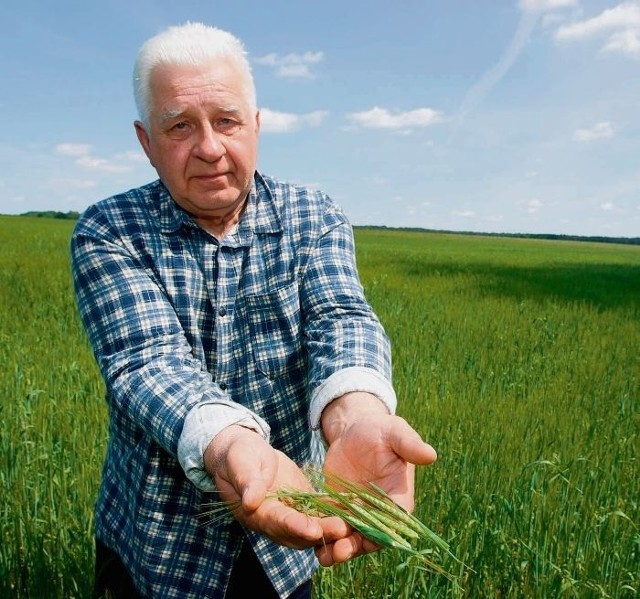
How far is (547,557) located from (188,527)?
A: 1364 mm

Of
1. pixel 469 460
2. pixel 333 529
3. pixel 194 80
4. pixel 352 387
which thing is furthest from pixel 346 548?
pixel 469 460

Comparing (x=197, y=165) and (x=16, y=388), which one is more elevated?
(x=197, y=165)

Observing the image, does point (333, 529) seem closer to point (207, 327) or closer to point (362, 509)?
point (362, 509)

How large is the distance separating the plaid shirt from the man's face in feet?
0.31

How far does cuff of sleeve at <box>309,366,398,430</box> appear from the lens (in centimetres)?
132

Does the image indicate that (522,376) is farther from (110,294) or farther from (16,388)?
(110,294)

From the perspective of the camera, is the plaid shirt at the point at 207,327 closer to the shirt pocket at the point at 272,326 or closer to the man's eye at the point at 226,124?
the shirt pocket at the point at 272,326

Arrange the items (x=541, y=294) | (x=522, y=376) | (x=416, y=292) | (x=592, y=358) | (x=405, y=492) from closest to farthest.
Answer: (x=405, y=492) → (x=522, y=376) → (x=592, y=358) → (x=416, y=292) → (x=541, y=294)

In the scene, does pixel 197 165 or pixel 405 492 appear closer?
pixel 405 492

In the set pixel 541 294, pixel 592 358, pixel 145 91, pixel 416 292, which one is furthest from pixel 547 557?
pixel 541 294

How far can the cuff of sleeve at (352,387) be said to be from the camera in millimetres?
1324

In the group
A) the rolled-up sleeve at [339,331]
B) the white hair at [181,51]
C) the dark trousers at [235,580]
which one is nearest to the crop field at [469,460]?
the dark trousers at [235,580]

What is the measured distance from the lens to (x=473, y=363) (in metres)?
5.18

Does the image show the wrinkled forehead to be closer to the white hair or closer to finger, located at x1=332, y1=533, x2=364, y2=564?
the white hair
